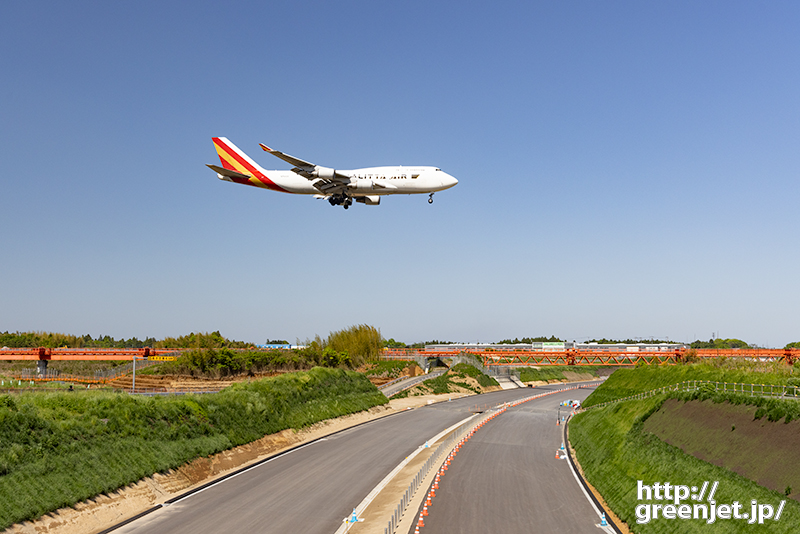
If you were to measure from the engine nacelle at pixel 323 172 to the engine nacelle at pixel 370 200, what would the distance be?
3377 mm

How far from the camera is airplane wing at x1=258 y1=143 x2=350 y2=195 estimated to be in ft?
151

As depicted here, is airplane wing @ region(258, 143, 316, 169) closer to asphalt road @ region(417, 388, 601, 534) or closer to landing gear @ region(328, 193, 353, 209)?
landing gear @ region(328, 193, 353, 209)

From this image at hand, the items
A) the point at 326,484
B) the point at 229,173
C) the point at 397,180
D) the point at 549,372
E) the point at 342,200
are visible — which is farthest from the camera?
the point at 549,372

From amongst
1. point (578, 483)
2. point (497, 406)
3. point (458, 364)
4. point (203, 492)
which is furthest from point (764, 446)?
point (458, 364)

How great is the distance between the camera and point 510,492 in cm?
3509

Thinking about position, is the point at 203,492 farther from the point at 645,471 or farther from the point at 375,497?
the point at 645,471

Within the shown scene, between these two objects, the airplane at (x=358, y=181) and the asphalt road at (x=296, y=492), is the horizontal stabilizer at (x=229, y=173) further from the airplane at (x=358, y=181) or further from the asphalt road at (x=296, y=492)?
the asphalt road at (x=296, y=492)

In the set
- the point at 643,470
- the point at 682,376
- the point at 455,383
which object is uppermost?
the point at 682,376

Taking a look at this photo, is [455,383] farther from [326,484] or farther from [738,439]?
[738,439]

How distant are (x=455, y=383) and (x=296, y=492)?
283 ft

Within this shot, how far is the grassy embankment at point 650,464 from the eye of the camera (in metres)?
24.0

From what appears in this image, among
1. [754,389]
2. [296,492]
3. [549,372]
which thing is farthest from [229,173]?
[549,372]

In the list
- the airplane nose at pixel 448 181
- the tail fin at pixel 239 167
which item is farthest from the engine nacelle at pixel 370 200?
the tail fin at pixel 239 167

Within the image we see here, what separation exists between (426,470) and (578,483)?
10388 mm
